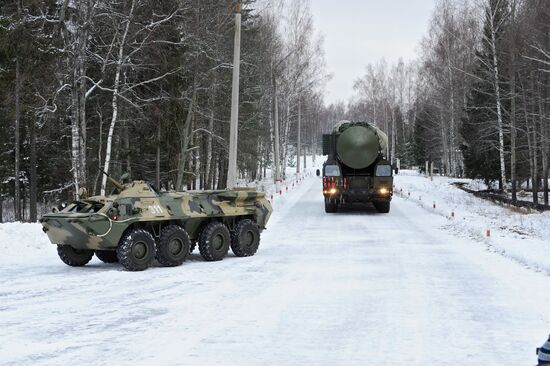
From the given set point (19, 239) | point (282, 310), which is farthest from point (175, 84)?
point (282, 310)

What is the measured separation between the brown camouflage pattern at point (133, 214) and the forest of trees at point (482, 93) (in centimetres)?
1572

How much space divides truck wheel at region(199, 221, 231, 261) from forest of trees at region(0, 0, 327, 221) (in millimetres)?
8748

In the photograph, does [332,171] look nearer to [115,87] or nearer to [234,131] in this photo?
[234,131]

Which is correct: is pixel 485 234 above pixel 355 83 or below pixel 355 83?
below

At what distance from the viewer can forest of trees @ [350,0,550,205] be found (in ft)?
94.8

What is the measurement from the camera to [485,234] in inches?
631

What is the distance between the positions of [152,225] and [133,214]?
2.35 ft

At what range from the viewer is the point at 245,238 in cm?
1295

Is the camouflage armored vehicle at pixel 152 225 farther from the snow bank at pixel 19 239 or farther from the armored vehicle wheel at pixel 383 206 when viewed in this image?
the armored vehicle wheel at pixel 383 206

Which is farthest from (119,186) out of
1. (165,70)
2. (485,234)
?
(165,70)

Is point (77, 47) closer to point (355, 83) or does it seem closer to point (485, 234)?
point (485, 234)

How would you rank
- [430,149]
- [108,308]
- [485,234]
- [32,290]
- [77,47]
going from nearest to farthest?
[108,308] < [32,290] < [485,234] < [77,47] < [430,149]

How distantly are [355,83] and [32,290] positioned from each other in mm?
74573

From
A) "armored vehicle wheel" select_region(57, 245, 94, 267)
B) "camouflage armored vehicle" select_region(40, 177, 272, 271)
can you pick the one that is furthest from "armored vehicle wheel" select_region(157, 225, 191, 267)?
"armored vehicle wheel" select_region(57, 245, 94, 267)
